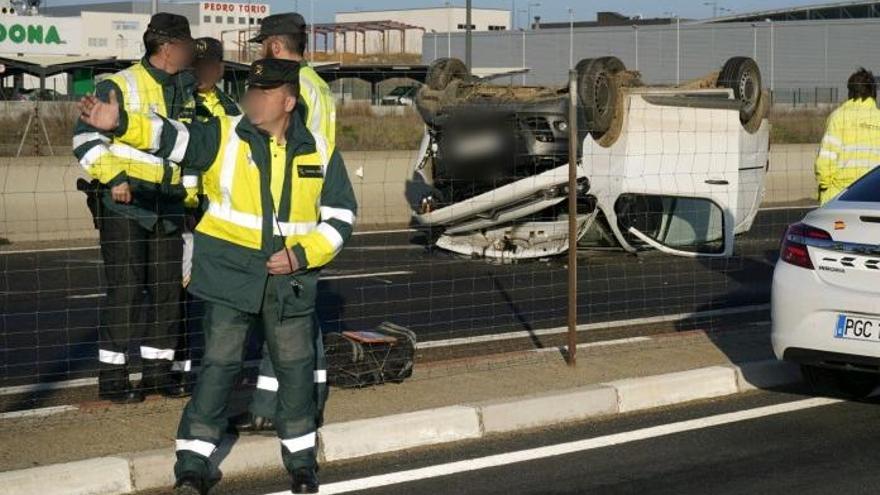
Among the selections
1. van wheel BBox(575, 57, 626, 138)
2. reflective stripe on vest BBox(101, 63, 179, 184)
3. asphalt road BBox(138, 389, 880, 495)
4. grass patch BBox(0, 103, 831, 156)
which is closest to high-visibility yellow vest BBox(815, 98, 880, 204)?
van wheel BBox(575, 57, 626, 138)

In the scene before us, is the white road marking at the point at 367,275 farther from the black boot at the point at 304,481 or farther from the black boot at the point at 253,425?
the black boot at the point at 304,481

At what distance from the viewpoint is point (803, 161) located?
91.3 ft

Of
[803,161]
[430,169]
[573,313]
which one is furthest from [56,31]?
[573,313]

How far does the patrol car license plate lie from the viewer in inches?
314

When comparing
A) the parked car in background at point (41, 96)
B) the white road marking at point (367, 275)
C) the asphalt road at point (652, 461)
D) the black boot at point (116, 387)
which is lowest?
the asphalt road at point (652, 461)

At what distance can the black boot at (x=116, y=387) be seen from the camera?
26.3 feet

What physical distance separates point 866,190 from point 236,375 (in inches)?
164

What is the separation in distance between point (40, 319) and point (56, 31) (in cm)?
6143

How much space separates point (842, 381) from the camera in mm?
8883

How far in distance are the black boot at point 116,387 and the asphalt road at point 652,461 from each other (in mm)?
1372

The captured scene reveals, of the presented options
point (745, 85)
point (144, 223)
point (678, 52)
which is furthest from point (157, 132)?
point (678, 52)

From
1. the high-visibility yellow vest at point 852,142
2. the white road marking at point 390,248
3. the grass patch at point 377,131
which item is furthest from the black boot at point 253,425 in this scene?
the grass patch at point 377,131

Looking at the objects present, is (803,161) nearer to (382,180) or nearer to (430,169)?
(382,180)

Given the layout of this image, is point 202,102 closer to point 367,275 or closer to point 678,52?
point 367,275
